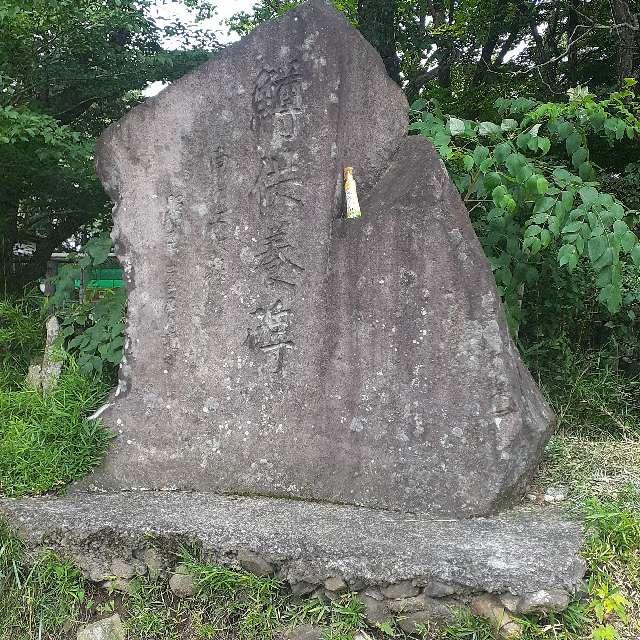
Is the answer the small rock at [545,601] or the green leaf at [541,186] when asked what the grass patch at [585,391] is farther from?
the small rock at [545,601]

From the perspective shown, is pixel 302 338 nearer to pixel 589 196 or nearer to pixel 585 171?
pixel 589 196

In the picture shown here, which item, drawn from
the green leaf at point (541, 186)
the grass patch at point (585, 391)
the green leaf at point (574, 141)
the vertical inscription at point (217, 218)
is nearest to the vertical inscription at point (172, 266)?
the vertical inscription at point (217, 218)

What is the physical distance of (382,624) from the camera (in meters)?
2.19

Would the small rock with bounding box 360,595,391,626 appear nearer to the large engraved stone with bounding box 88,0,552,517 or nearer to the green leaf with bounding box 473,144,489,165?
the large engraved stone with bounding box 88,0,552,517

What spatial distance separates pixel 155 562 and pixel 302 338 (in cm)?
109

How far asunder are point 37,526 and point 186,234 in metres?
1.42

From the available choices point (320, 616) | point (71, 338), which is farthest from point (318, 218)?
→ point (71, 338)

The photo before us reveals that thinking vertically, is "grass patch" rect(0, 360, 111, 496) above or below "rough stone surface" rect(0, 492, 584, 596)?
above

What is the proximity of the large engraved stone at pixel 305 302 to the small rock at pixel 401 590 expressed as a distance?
1.71 ft

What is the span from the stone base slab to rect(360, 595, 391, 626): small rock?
0.08ft

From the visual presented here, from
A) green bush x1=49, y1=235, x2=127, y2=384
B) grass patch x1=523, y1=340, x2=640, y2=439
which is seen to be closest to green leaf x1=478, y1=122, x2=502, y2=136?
grass patch x1=523, y1=340, x2=640, y2=439

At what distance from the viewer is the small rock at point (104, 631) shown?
238cm

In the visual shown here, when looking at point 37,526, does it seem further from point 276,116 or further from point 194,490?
point 276,116

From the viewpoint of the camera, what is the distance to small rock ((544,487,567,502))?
2.81 metres
